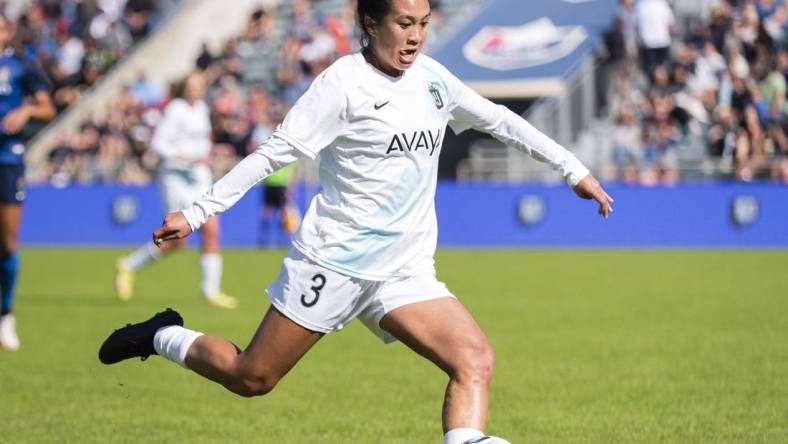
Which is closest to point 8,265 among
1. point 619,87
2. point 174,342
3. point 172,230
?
point 174,342

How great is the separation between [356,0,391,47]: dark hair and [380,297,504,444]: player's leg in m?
1.16

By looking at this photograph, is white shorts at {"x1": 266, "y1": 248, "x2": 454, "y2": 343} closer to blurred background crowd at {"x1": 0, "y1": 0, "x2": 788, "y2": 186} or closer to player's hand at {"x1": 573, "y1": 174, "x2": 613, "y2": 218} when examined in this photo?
player's hand at {"x1": 573, "y1": 174, "x2": 613, "y2": 218}

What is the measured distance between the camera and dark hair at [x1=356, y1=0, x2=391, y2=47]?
562 centimetres

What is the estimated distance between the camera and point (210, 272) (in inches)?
589

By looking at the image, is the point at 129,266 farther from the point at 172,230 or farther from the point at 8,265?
the point at 172,230

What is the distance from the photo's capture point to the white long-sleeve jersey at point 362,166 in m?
5.62

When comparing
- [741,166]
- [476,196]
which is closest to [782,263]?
[741,166]

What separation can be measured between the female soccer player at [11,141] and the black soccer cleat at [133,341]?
466 cm

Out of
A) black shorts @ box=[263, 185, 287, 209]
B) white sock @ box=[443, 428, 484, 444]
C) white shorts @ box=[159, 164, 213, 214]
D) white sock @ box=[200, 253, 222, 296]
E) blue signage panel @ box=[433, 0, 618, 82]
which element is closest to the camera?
white sock @ box=[443, 428, 484, 444]

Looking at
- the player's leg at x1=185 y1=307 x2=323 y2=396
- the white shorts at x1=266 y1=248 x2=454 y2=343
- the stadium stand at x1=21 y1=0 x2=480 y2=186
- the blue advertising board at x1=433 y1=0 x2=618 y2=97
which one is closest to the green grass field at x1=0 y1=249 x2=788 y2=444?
the player's leg at x1=185 y1=307 x2=323 y2=396

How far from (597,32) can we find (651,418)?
21354 mm

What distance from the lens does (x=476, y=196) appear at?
81.9ft

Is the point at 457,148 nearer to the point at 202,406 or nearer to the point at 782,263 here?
the point at 782,263

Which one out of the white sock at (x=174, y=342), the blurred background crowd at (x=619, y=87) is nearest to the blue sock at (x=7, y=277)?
the white sock at (x=174, y=342)
